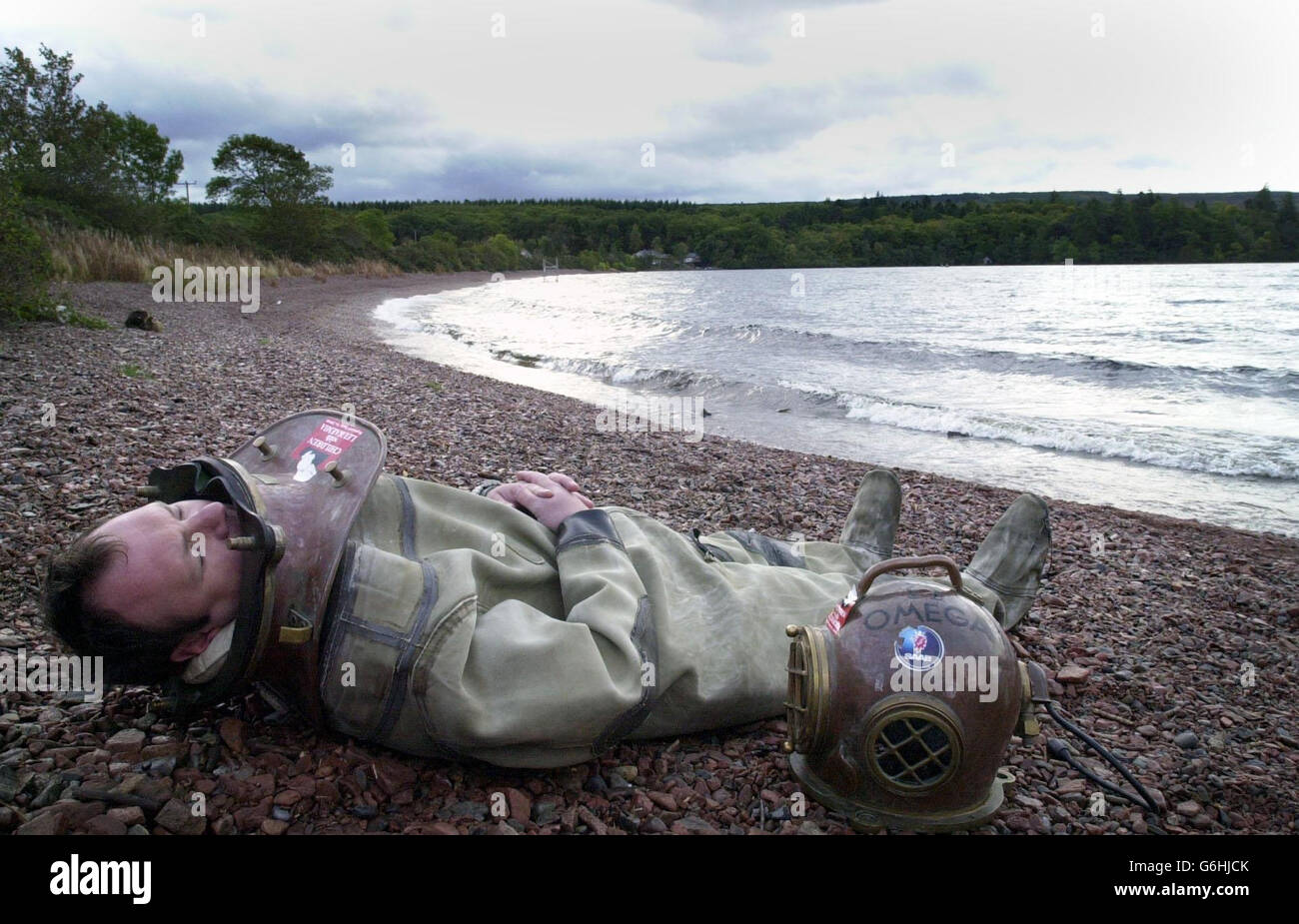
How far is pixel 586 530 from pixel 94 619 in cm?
155

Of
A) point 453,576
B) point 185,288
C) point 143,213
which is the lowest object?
point 453,576

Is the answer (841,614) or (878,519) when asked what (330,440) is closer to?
(841,614)

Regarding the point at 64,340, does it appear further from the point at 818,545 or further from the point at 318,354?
the point at 818,545

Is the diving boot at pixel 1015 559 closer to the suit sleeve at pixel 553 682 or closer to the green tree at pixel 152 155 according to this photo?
the suit sleeve at pixel 553 682

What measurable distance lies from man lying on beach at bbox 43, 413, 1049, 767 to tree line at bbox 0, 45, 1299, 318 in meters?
10.8

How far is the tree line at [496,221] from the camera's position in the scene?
1088 inches

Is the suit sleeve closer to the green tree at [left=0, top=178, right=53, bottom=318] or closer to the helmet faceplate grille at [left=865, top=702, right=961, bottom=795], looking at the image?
the helmet faceplate grille at [left=865, top=702, right=961, bottom=795]

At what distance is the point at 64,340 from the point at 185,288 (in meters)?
15.9

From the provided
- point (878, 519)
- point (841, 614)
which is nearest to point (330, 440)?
point (841, 614)

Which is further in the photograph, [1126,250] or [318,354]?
[1126,250]

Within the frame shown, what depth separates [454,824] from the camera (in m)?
2.46

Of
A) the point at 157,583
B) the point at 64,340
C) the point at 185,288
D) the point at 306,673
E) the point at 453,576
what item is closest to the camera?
the point at 157,583

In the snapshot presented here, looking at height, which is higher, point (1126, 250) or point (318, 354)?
point (1126, 250)

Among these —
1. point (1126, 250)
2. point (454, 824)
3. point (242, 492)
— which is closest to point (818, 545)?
point (454, 824)
